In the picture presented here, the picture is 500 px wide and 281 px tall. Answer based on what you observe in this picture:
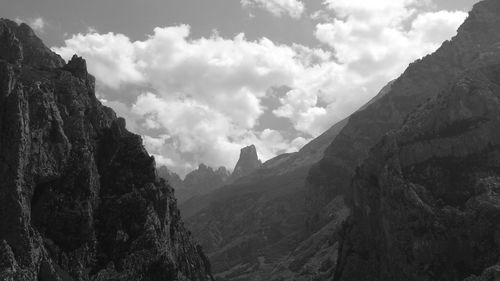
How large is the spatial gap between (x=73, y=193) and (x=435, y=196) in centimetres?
8643

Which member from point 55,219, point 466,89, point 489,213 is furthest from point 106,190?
point 466,89

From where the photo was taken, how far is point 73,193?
4220 inches

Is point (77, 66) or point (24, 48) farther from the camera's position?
point (24, 48)

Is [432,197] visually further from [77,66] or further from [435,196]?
[77,66]

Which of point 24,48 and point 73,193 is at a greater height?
point 24,48

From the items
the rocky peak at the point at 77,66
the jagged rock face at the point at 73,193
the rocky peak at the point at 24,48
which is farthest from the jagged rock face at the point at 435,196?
the rocky peak at the point at 24,48

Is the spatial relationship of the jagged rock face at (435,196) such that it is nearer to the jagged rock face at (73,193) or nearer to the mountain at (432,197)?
the mountain at (432,197)

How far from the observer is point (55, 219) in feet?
333

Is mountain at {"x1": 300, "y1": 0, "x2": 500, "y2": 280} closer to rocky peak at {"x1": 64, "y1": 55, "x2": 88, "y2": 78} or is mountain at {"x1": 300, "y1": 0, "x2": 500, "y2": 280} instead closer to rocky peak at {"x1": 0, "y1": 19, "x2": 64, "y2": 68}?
rocky peak at {"x1": 64, "y1": 55, "x2": 88, "y2": 78}

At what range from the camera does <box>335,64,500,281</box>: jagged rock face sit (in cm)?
12144

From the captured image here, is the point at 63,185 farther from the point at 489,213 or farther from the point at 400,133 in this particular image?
the point at 400,133

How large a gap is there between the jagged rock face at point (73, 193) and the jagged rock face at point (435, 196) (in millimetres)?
48892

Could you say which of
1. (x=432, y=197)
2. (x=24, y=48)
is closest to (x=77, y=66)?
(x=24, y=48)

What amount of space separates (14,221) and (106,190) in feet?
109
